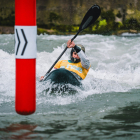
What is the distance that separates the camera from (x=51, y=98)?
15.1ft

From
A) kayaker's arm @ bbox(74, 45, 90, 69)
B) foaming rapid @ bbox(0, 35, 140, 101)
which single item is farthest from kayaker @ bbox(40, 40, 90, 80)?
foaming rapid @ bbox(0, 35, 140, 101)

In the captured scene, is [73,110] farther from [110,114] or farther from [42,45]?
[42,45]

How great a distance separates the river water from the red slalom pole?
31cm

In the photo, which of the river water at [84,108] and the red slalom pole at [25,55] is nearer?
the red slalom pole at [25,55]

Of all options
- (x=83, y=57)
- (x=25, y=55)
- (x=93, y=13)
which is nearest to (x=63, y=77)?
(x=83, y=57)

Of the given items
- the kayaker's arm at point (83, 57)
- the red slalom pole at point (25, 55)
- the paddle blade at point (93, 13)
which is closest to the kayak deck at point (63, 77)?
the kayaker's arm at point (83, 57)

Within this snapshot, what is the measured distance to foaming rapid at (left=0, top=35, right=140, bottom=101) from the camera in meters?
5.35

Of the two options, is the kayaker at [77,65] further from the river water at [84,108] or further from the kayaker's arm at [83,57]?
the river water at [84,108]

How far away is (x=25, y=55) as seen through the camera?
284 centimetres

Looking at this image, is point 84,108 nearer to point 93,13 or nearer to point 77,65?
point 77,65

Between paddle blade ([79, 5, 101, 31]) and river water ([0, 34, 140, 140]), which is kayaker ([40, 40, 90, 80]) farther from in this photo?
paddle blade ([79, 5, 101, 31])

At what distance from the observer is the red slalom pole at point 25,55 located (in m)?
2.78

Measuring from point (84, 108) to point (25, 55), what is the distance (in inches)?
56.5

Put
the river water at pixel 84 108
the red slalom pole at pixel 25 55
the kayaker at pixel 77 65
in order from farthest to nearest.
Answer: the kayaker at pixel 77 65
the river water at pixel 84 108
the red slalom pole at pixel 25 55
